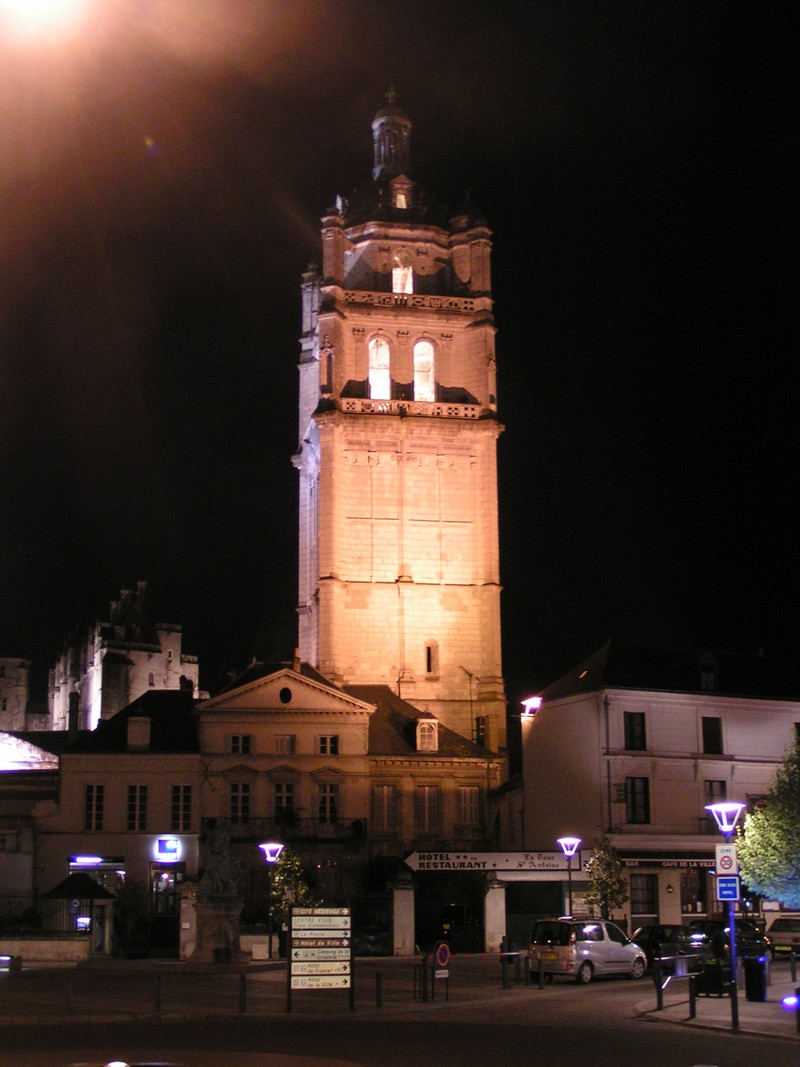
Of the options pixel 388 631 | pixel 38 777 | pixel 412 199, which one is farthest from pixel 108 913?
pixel 412 199

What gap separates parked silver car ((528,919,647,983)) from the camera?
34.6 metres

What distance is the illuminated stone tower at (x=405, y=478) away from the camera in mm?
72125

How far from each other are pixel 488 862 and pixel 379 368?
33558mm

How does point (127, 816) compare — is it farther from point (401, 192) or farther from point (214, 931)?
point (401, 192)

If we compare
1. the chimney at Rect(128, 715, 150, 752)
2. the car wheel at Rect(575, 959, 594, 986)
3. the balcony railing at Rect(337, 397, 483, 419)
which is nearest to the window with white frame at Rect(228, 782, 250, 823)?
the chimney at Rect(128, 715, 150, 752)

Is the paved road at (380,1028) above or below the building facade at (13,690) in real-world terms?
below

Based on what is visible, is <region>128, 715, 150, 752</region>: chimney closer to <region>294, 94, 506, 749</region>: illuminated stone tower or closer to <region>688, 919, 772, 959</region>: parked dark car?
<region>294, 94, 506, 749</region>: illuminated stone tower

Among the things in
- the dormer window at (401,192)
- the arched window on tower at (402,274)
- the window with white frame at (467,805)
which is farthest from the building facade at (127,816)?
the dormer window at (401,192)

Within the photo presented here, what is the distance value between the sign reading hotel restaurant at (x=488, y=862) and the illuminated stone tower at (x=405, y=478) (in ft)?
61.0

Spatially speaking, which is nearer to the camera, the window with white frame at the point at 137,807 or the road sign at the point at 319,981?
the road sign at the point at 319,981

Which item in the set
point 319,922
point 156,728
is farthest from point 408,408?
point 319,922

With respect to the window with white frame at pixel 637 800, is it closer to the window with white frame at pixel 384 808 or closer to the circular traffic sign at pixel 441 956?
the window with white frame at pixel 384 808

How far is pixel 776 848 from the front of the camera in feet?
151

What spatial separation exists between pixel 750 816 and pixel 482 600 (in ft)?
89.9
